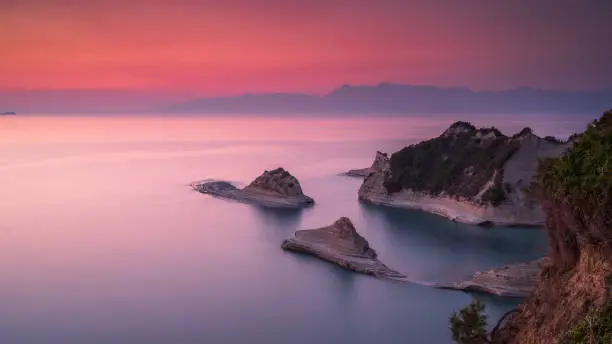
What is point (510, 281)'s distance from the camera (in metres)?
16.7

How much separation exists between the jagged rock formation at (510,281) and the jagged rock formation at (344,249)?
3194mm

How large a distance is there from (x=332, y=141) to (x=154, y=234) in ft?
224

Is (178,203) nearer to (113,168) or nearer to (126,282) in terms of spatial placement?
(126,282)

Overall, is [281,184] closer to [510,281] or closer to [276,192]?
[276,192]

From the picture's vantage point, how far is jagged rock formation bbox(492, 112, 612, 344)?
21.8ft

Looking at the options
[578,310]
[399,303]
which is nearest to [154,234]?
[399,303]

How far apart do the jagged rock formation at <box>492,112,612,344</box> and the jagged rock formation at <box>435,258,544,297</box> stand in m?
8.63

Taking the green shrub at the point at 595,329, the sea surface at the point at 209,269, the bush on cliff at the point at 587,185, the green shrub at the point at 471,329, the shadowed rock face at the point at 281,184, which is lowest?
the sea surface at the point at 209,269

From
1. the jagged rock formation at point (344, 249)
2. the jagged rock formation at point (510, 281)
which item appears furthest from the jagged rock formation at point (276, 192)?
the jagged rock formation at point (510, 281)

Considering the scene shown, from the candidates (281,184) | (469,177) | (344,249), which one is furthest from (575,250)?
(281,184)

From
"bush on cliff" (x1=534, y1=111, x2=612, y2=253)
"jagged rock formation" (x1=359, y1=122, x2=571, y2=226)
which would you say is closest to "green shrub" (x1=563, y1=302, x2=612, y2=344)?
"bush on cliff" (x1=534, y1=111, x2=612, y2=253)

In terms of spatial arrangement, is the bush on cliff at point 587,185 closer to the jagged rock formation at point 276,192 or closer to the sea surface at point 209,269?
the sea surface at point 209,269

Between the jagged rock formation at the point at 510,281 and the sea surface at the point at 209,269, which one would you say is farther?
the jagged rock formation at the point at 510,281

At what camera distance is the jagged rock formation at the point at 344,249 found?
65.5 ft
